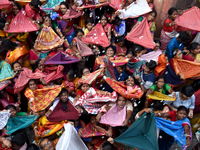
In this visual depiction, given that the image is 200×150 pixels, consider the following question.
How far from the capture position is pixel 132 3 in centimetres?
547

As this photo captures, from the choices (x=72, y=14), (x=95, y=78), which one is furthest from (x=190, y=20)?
(x=72, y=14)

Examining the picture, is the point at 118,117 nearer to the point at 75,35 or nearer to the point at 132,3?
the point at 75,35

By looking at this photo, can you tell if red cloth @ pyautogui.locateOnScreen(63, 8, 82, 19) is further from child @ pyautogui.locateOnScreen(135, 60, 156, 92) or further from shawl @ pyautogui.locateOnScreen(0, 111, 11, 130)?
shawl @ pyautogui.locateOnScreen(0, 111, 11, 130)

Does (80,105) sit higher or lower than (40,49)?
lower

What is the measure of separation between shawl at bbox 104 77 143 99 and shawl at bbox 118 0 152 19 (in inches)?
86.7

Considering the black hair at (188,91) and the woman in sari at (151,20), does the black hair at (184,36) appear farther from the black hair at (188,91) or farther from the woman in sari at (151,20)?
the black hair at (188,91)

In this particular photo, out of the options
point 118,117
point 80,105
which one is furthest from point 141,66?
point 80,105

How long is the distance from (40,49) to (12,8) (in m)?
1.39

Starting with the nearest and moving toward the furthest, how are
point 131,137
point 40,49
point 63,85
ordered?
1. point 131,137
2. point 63,85
3. point 40,49

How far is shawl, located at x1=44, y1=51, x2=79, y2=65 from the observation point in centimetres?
484

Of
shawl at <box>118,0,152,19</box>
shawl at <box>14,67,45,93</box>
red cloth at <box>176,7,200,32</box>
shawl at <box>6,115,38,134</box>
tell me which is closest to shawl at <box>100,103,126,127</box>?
shawl at <box>6,115,38,134</box>

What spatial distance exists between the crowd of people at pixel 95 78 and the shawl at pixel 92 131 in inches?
0.8

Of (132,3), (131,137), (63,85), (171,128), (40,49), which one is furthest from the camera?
(132,3)

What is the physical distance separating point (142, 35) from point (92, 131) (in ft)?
9.21
